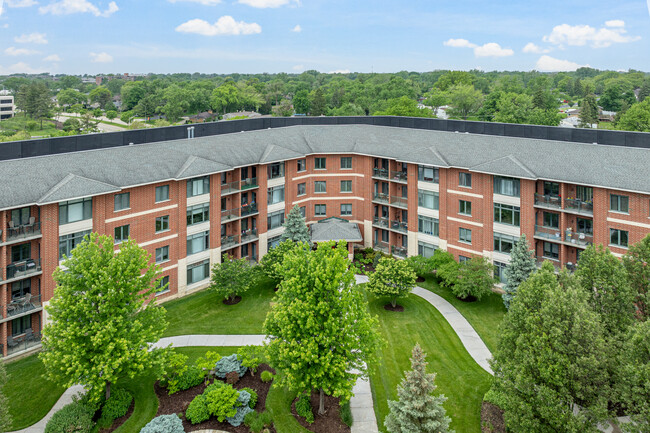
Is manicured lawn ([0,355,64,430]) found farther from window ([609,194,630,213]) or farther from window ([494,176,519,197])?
window ([609,194,630,213])

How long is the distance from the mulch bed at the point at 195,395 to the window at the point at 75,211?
12237 mm

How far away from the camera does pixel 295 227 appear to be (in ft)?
137

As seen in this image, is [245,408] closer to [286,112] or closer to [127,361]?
[127,361]

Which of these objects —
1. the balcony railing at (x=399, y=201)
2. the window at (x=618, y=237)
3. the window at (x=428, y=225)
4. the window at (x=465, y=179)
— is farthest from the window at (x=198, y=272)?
the window at (x=618, y=237)

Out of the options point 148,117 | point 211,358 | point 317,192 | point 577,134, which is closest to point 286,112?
point 148,117

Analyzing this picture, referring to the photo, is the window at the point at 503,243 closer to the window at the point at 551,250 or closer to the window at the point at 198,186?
the window at the point at 551,250

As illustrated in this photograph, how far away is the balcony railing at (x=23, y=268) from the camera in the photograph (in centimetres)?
2777

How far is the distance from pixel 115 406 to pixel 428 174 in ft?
97.2

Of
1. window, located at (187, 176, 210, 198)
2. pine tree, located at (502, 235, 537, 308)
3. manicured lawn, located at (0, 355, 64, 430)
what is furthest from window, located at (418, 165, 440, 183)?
manicured lawn, located at (0, 355, 64, 430)

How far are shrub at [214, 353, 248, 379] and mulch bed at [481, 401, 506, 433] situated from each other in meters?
12.8

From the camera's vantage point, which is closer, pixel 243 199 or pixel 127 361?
pixel 127 361

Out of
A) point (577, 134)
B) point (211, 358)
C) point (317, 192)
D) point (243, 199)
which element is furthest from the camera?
point (317, 192)

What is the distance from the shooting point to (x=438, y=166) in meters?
39.2

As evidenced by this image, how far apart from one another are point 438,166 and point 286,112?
123488mm
